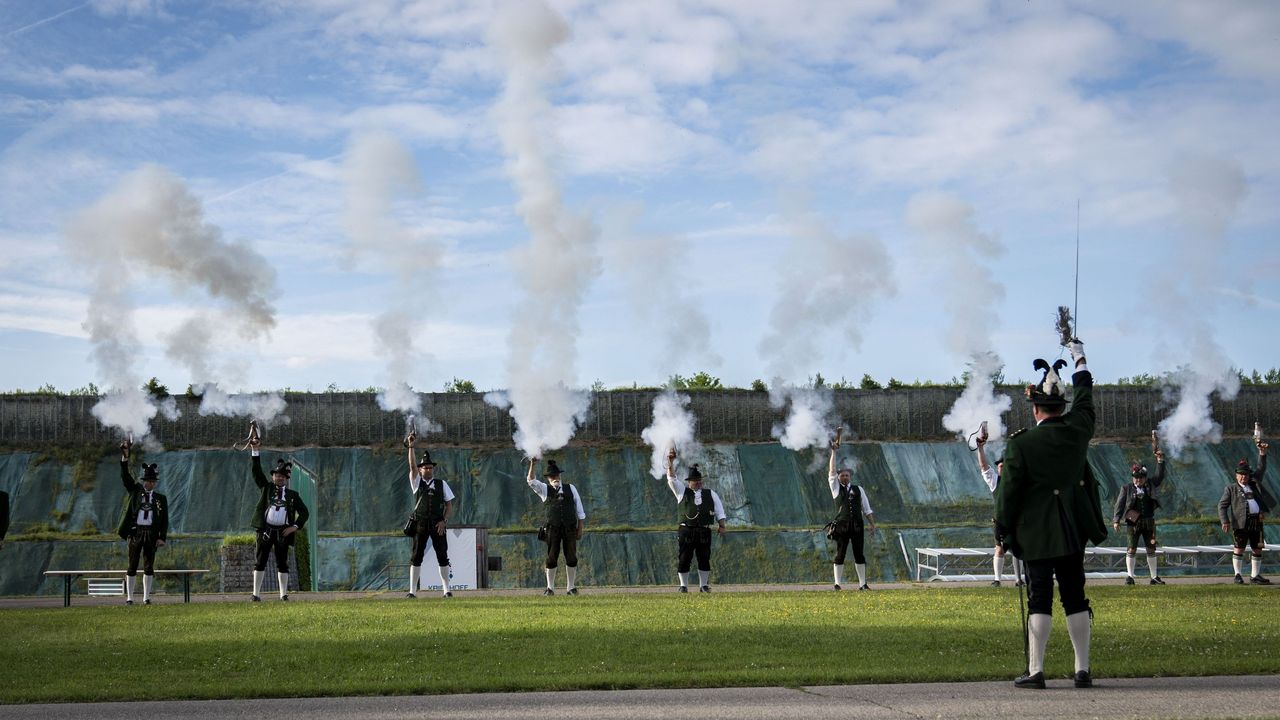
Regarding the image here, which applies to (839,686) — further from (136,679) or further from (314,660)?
(136,679)

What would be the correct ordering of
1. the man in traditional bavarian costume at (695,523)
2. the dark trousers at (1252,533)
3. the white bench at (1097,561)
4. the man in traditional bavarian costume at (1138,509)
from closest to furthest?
the man in traditional bavarian costume at (695,523) < the dark trousers at (1252,533) < the man in traditional bavarian costume at (1138,509) < the white bench at (1097,561)

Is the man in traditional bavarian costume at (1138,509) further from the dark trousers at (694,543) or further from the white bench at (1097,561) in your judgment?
the dark trousers at (694,543)

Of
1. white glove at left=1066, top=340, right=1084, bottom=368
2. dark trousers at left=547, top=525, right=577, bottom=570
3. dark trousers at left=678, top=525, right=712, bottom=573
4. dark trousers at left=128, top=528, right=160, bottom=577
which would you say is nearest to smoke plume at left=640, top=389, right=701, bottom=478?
dark trousers at left=678, top=525, right=712, bottom=573

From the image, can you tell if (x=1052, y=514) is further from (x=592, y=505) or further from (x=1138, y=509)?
(x=592, y=505)

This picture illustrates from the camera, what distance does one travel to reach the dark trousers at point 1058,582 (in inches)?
361

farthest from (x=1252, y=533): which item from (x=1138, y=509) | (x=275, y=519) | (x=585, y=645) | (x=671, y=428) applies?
(x=671, y=428)

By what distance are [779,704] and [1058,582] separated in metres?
2.26

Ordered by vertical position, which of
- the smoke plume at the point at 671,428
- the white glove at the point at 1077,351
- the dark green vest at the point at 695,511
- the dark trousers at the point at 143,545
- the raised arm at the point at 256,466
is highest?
the smoke plume at the point at 671,428

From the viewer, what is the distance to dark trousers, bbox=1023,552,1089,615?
30.1ft

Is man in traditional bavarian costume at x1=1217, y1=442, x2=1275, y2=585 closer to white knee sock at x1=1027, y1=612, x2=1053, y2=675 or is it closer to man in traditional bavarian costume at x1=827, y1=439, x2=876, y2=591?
man in traditional bavarian costume at x1=827, y1=439, x2=876, y2=591

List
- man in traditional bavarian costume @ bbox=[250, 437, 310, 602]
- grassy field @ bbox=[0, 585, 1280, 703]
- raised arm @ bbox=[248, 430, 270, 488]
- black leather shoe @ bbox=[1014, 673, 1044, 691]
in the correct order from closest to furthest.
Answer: black leather shoe @ bbox=[1014, 673, 1044, 691] → grassy field @ bbox=[0, 585, 1280, 703] → raised arm @ bbox=[248, 430, 270, 488] → man in traditional bavarian costume @ bbox=[250, 437, 310, 602]

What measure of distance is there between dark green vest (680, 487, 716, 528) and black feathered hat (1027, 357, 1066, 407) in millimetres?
13894

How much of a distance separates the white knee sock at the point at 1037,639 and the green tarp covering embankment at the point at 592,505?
21.6 metres

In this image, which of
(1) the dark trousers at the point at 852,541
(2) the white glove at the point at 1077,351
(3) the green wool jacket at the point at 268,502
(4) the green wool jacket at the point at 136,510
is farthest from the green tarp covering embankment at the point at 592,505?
(2) the white glove at the point at 1077,351
